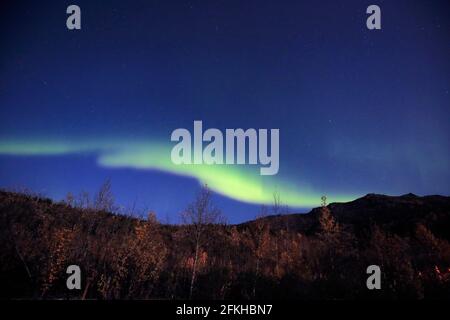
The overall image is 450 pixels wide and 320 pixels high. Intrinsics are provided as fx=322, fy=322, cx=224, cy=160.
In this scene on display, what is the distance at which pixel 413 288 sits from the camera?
18.5m

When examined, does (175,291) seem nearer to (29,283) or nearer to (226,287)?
(226,287)

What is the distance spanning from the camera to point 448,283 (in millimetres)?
19219
